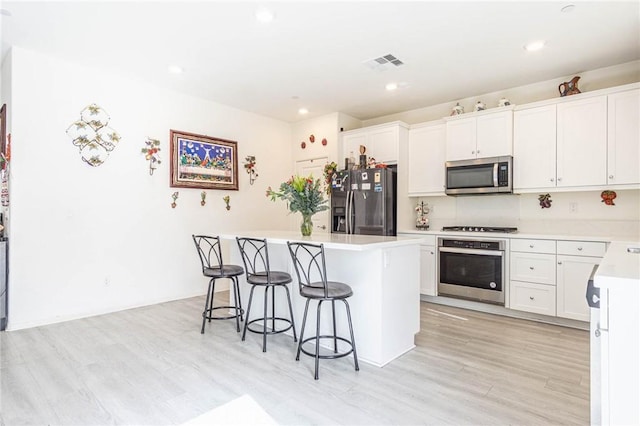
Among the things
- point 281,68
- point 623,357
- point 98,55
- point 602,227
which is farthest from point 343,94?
point 623,357

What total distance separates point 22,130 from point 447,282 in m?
4.83

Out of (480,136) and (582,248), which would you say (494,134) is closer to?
(480,136)

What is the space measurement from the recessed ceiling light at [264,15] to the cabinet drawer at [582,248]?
11.4ft

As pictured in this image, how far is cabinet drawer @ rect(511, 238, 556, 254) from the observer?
3.63 metres

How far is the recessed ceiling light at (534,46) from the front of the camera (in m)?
3.24

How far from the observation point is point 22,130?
11.3 ft

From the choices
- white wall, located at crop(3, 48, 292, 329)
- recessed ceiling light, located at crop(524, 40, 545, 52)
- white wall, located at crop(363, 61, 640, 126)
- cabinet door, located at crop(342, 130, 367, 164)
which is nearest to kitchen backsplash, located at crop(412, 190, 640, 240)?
white wall, located at crop(363, 61, 640, 126)

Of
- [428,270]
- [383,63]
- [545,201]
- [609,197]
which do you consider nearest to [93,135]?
[383,63]

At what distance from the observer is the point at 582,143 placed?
368 centimetres

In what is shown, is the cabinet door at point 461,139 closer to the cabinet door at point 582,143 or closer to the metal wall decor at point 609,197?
the cabinet door at point 582,143

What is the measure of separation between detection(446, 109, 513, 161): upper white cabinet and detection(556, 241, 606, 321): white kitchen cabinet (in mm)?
1264

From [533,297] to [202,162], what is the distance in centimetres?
435

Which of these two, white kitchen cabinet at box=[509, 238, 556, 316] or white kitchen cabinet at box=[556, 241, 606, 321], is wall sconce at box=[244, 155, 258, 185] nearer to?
white kitchen cabinet at box=[509, 238, 556, 316]

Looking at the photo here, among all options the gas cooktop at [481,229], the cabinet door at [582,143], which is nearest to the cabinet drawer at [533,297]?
the gas cooktop at [481,229]
